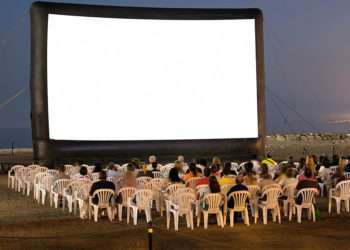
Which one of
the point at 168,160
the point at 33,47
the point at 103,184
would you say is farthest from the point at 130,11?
the point at 103,184

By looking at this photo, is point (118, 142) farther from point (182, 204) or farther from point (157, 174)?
point (182, 204)

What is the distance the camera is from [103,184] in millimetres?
10414

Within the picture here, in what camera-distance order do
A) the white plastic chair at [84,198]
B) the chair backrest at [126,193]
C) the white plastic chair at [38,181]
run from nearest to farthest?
the chair backrest at [126,193]
the white plastic chair at [84,198]
the white plastic chair at [38,181]

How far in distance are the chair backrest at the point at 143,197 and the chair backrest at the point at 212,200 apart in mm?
1046

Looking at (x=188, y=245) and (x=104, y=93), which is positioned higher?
(x=104, y=93)

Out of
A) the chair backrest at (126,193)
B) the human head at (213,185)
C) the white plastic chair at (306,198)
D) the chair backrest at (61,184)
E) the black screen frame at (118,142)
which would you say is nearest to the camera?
the human head at (213,185)

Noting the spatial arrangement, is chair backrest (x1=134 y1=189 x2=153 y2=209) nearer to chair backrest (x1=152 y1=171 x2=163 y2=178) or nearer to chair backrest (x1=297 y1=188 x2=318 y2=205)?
chair backrest (x1=297 y1=188 x2=318 y2=205)

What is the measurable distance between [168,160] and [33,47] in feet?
18.8

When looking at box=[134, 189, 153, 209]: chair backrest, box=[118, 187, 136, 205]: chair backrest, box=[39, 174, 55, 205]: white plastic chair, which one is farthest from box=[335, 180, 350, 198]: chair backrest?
box=[39, 174, 55, 205]: white plastic chair

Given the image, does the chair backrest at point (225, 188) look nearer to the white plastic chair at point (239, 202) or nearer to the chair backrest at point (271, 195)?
the white plastic chair at point (239, 202)

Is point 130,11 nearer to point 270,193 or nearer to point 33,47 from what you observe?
point 33,47

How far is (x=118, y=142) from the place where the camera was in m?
19.4

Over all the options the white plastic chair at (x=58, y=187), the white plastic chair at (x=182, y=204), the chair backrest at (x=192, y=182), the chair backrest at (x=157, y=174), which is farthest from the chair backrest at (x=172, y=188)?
the chair backrest at (x=157, y=174)

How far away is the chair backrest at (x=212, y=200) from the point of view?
9648 mm
